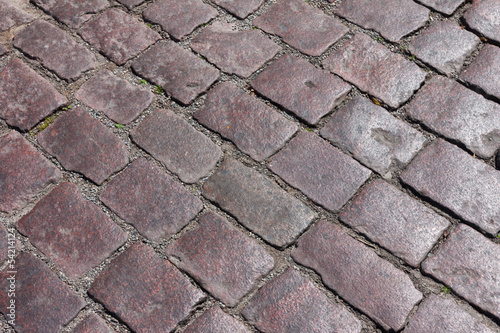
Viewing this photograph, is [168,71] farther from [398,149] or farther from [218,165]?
[398,149]

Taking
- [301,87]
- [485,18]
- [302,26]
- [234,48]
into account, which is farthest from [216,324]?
[485,18]

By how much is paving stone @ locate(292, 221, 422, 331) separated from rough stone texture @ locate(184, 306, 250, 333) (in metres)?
0.32

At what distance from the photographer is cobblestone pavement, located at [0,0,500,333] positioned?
5.86 feet

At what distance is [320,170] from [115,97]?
0.96m

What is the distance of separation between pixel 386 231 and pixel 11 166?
152 cm

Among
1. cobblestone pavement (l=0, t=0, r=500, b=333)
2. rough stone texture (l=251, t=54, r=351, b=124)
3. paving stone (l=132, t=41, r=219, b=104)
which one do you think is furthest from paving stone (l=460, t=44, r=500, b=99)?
paving stone (l=132, t=41, r=219, b=104)

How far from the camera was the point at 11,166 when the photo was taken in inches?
81.0

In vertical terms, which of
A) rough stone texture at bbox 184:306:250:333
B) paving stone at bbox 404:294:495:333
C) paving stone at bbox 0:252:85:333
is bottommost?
paving stone at bbox 0:252:85:333

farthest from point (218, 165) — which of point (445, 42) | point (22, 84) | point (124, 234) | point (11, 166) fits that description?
point (445, 42)

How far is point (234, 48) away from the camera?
2.36 m

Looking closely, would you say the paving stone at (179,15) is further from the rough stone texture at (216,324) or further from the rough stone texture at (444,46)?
the rough stone texture at (216,324)

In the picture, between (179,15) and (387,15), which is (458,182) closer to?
(387,15)

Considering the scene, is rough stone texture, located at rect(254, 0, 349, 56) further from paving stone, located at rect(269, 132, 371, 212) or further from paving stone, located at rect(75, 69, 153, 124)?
paving stone, located at rect(75, 69, 153, 124)

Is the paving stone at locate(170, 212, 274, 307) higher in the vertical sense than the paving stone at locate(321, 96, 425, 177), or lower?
lower
